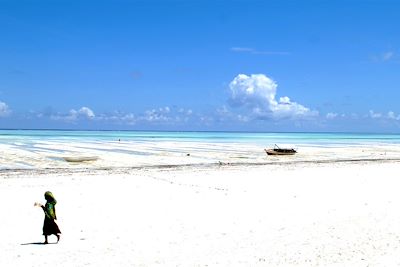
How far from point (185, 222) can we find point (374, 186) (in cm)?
1223

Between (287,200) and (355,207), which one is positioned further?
(287,200)

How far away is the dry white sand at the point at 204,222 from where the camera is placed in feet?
32.9

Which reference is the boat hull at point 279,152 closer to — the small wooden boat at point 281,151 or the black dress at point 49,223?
the small wooden boat at point 281,151

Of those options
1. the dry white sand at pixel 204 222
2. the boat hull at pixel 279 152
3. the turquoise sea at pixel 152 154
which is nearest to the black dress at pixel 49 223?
the dry white sand at pixel 204 222

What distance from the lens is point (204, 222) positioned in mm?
13797

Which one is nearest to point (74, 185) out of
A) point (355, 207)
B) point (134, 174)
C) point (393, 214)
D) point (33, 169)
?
point (134, 174)

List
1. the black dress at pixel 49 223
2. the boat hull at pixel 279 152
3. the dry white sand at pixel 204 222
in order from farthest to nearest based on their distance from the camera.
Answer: the boat hull at pixel 279 152 < the black dress at pixel 49 223 < the dry white sand at pixel 204 222

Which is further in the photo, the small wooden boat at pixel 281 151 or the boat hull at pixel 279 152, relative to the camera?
the small wooden boat at pixel 281 151

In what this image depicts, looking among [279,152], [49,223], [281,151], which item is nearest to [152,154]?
[279,152]

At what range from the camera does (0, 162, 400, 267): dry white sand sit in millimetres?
10023

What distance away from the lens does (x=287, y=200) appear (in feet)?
59.4

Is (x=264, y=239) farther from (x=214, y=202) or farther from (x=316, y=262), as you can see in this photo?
(x=214, y=202)

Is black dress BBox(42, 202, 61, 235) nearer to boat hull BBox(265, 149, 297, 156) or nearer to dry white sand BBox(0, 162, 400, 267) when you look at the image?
dry white sand BBox(0, 162, 400, 267)

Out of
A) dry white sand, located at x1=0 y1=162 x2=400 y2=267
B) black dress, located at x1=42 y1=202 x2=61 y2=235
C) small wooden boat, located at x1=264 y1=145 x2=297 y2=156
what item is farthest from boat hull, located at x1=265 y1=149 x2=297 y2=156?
black dress, located at x1=42 y1=202 x2=61 y2=235
